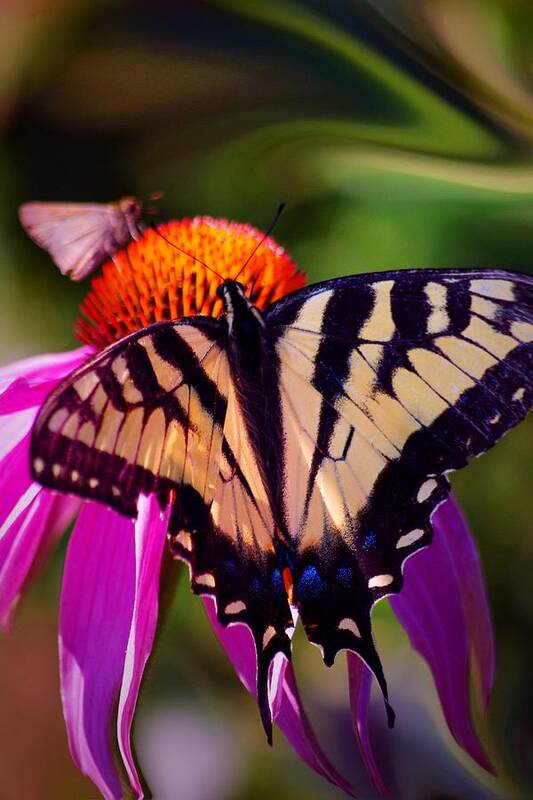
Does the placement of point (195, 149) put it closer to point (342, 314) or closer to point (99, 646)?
point (342, 314)

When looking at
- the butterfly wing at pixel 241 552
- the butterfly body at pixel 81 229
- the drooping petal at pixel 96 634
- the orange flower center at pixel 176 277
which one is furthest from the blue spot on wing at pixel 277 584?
the butterfly body at pixel 81 229

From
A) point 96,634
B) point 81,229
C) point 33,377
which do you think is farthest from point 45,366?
point 96,634

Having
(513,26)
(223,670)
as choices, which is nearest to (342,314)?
(223,670)

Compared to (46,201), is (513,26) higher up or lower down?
lower down

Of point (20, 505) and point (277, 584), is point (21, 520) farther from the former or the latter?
point (277, 584)

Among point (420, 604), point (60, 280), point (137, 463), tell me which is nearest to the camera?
point (137, 463)

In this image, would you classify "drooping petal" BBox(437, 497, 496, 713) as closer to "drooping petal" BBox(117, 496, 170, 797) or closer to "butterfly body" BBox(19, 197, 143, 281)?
"drooping petal" BBox(117, 496, 170, 797)
